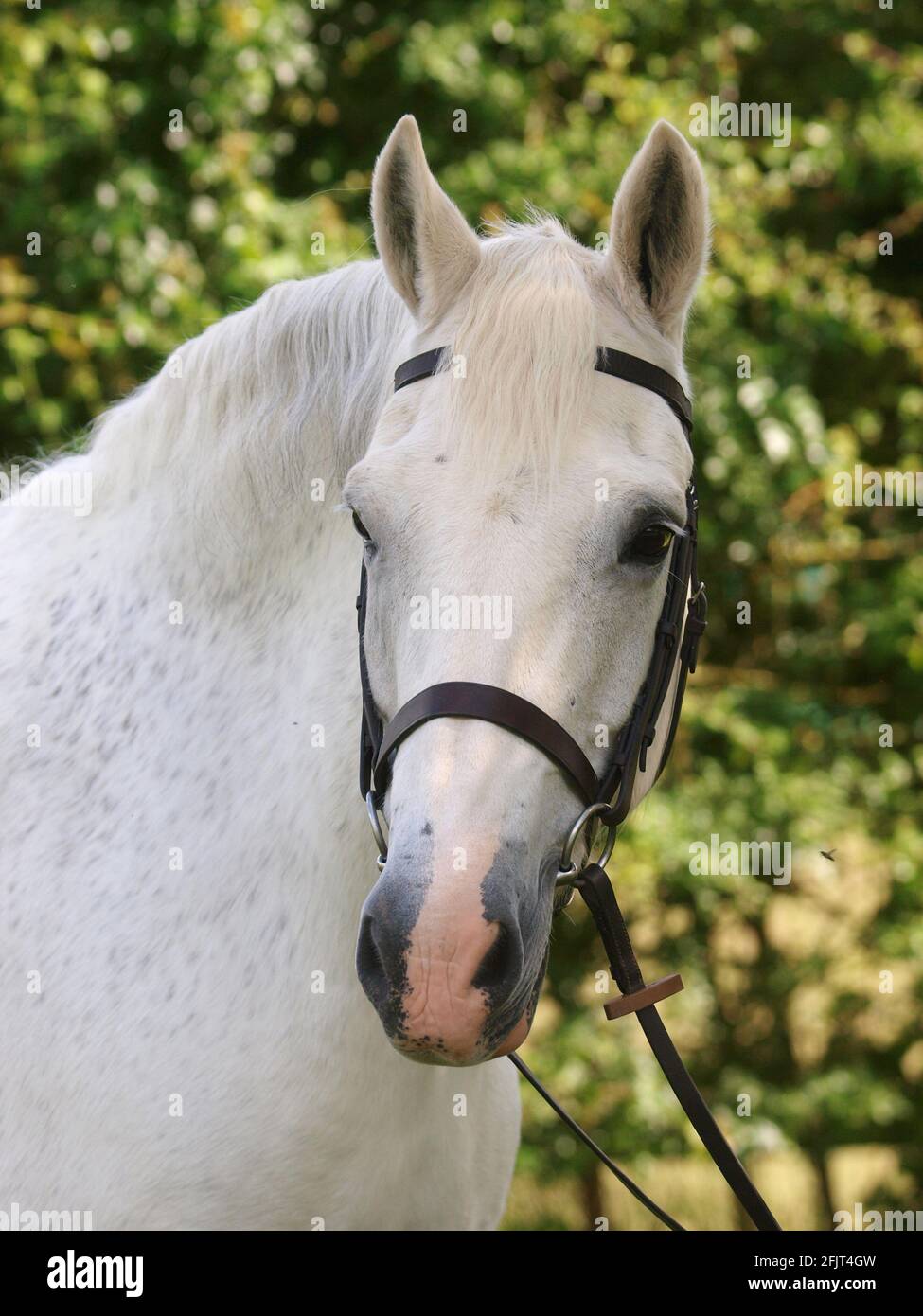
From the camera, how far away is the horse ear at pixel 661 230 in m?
1.89

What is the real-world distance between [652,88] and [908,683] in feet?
8.21

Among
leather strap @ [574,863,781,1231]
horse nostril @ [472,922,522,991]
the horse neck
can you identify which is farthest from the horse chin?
the horse neck

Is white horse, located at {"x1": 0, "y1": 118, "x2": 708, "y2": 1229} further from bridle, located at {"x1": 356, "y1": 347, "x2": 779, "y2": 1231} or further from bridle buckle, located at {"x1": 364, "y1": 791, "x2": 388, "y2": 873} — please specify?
bridle buckle, located at {"x1": 364, "y1": 791, "x2": 388, "y2": 873}

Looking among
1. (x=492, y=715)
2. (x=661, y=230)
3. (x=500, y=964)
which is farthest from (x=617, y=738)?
(x=661, y=230)

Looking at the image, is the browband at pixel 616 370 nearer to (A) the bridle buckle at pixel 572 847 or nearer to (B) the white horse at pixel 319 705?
(B) the white horse at pixel 319 705

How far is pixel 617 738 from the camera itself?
1.82 m

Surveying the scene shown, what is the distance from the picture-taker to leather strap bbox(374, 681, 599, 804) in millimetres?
1608

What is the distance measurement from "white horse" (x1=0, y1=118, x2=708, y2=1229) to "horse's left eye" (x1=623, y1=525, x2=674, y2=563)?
10 millimetres

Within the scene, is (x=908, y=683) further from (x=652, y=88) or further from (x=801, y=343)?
(x=652, y=88)

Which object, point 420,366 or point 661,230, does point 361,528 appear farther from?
point 661,230

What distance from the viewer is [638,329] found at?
6.38 feet

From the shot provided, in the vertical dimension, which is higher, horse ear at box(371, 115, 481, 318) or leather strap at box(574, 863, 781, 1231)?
horse ear at box(371, 115, 481, 318)

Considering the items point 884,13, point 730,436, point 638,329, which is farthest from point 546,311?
point 884,13

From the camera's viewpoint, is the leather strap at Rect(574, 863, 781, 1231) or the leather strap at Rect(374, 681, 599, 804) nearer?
the leather strap at Rect(374, 681, 599, 804)
